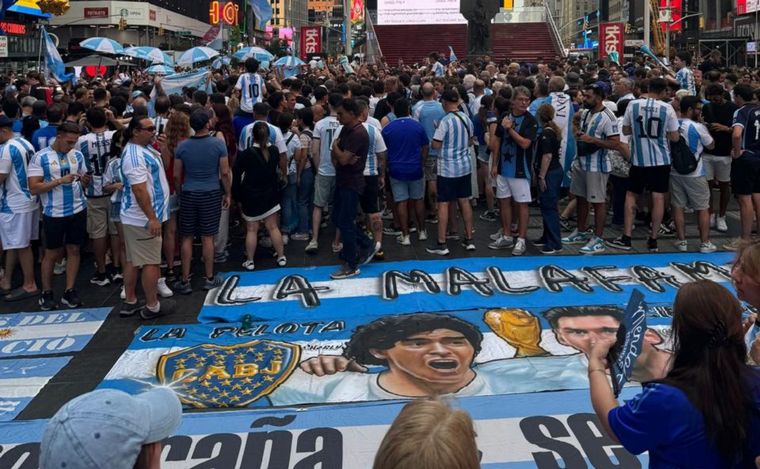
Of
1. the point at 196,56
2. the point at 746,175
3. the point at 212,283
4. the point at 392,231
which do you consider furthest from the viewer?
the point at 196,56

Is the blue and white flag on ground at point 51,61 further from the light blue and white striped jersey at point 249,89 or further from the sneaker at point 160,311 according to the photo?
the sneaker at point 160,311

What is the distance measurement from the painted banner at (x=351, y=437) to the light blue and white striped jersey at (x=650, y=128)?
157 inches

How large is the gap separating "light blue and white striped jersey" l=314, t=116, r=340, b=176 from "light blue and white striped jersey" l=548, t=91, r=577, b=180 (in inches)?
113

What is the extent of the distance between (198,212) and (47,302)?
1693mm

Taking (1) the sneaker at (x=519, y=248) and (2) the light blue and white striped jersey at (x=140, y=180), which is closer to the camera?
(2) the light blue and white striped jersey at (x=140, y=180)

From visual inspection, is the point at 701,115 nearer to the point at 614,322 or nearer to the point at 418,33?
the point at 614,322

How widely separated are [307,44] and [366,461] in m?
21.1

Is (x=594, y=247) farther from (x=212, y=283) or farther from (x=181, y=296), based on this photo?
(x=181, y=296)

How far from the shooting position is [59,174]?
7.11 meters

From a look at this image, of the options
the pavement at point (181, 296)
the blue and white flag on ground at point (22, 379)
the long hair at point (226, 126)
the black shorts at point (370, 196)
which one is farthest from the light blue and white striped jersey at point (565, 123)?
the blue and white flag on ground at point (22, 379)

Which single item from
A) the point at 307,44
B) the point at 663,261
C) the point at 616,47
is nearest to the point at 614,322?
the point at 663,261

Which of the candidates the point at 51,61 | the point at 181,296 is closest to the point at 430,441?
the point at 181,296

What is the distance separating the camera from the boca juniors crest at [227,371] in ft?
16.9

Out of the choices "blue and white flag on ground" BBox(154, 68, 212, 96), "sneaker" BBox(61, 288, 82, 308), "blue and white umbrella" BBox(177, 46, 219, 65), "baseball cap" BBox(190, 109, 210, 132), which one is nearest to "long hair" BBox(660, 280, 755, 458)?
"baseball cap" BBox(190, 109, 210, 132)
